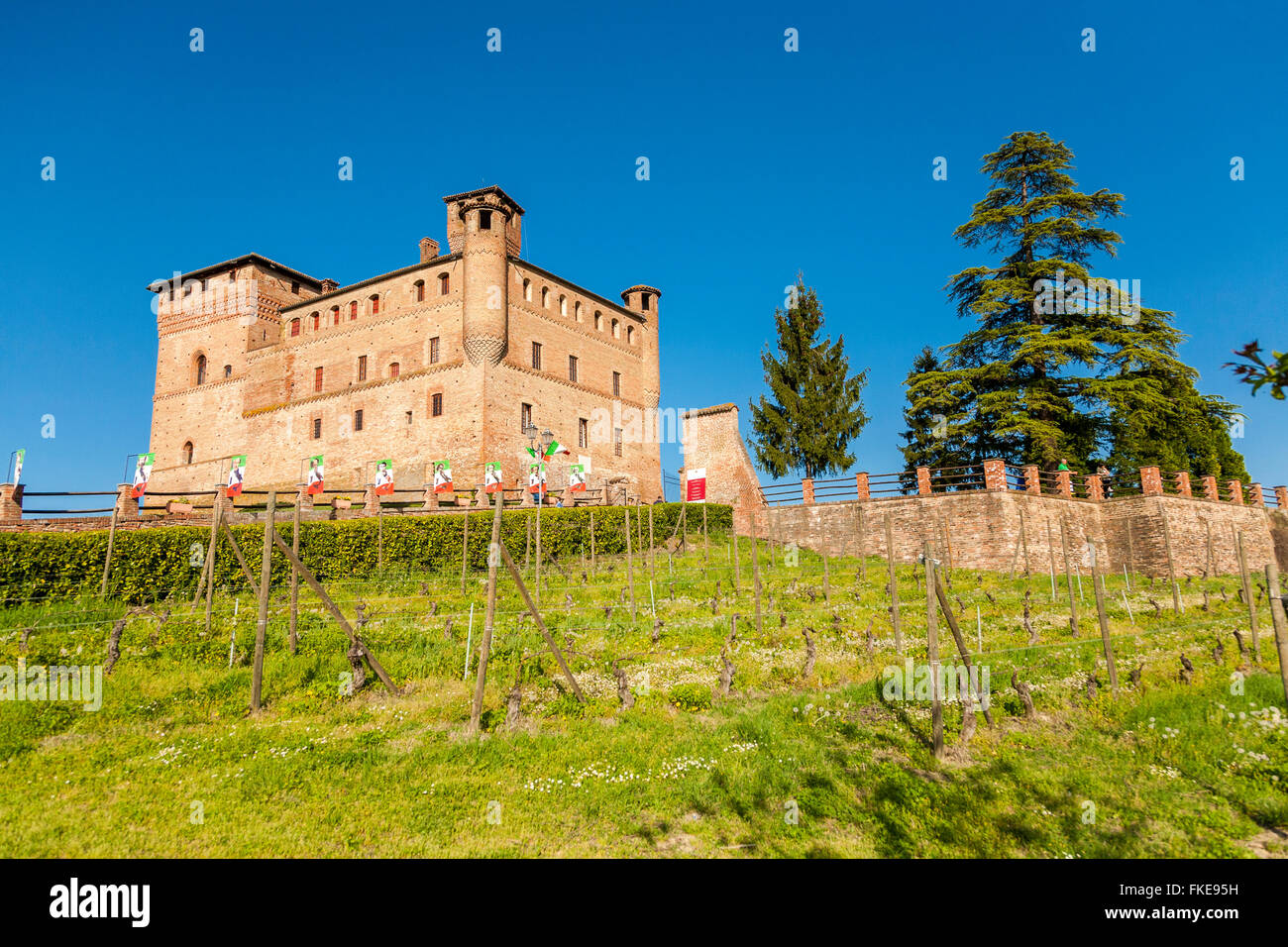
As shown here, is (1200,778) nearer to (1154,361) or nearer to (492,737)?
(492,737)

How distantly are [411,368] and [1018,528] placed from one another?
29294mm

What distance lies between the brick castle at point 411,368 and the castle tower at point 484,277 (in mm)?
71

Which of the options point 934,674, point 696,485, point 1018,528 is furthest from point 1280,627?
point 696,485

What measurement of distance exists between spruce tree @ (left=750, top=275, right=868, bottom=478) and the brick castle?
10333 mm

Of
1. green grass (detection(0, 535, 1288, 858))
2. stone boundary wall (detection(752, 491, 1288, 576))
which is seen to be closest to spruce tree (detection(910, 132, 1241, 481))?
stone boundary wall (detection(752, 491, 1288, 576))

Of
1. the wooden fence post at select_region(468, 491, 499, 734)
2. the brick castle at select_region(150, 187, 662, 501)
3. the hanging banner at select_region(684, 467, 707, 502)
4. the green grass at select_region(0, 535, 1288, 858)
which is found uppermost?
the brick castle at select_region(150, 187, 662, 501)

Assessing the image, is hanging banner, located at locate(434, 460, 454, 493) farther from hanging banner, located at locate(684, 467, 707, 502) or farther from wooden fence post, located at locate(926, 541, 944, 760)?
wooden fence post, located at locate(926, 541, 944, 760)

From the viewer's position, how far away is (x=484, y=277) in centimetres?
3378

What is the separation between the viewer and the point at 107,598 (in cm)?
1437

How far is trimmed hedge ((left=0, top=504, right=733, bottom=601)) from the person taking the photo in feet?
47.1

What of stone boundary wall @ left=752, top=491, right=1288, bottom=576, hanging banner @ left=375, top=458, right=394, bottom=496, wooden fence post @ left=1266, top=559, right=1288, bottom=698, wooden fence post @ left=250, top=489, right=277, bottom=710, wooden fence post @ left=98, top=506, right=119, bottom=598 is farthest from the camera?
hanging banner @ left=375, top=458, right=394, bottom=496

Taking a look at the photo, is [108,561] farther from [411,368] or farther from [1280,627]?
[411,368]

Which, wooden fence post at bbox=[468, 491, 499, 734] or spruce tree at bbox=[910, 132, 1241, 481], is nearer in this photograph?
wooden fence post at bbox=[468, 491, 499, 734]
